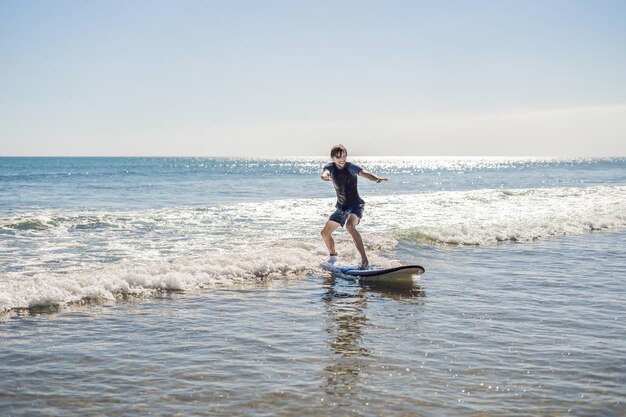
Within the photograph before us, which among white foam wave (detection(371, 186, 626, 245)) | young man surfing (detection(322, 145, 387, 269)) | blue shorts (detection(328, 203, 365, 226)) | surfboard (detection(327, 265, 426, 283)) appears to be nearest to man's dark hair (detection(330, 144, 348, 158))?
young man surfing (detection(322, 145, 387, 269))

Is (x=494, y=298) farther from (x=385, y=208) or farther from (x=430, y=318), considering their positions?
(x=385, y=208)

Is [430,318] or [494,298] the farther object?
[494,298]

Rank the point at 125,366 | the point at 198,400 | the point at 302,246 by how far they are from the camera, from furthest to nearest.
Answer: the point at 302,246 → the point at 125,366 → the point at 198,400

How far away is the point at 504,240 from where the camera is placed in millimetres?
16906

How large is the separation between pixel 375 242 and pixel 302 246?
2.68 meters

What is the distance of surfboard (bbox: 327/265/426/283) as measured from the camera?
1055cm

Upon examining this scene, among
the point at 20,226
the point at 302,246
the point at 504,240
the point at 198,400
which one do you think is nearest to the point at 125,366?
the point at 198,400

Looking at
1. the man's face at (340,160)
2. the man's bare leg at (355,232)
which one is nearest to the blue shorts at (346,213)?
the man's bare leg at (355,232)

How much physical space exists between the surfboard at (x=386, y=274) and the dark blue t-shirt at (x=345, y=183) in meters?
1.55

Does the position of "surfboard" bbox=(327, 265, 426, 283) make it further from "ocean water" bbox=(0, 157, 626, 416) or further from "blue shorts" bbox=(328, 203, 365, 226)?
"blue shorts" bbox=(328, 203, 365, 226)

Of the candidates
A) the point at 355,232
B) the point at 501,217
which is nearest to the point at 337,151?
the point at 355,232

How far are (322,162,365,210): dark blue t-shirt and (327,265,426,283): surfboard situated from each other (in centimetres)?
155

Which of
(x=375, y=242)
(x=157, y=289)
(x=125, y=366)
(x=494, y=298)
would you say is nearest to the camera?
(x=125, y=366)

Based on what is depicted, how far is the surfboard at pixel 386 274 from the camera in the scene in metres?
10.5
